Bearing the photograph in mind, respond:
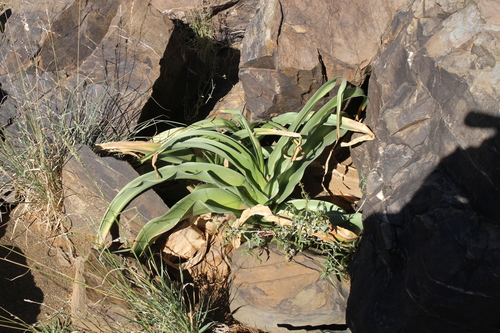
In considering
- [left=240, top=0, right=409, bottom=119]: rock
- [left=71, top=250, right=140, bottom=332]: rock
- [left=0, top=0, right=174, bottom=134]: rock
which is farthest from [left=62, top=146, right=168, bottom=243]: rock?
[left=240, top=0, right=409, bottom=119]: rock

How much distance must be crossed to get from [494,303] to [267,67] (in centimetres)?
206

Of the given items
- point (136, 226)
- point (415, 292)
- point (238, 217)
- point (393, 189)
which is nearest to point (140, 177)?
point (136, 226)

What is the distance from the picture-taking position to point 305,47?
10.3 ft

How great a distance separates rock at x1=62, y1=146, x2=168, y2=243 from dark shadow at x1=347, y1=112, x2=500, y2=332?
1.28 m

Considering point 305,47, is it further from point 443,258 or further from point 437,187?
point 443,258

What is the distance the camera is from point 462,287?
5.88ft

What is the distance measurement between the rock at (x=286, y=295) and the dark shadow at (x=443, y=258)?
17 centimetres

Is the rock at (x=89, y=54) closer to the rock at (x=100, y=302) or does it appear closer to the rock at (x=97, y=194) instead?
the rock at (x=97, y=194)

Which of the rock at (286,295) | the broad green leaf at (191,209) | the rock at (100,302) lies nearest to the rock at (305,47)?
the broad green leaf at (191,209)

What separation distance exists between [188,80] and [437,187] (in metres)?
2.54

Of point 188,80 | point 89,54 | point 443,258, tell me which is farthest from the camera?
point 188,80

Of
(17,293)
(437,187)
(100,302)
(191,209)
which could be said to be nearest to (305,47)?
(191,209)

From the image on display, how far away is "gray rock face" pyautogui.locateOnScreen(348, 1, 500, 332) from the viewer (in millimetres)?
1816

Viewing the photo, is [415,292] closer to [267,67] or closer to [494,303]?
[494,303]
